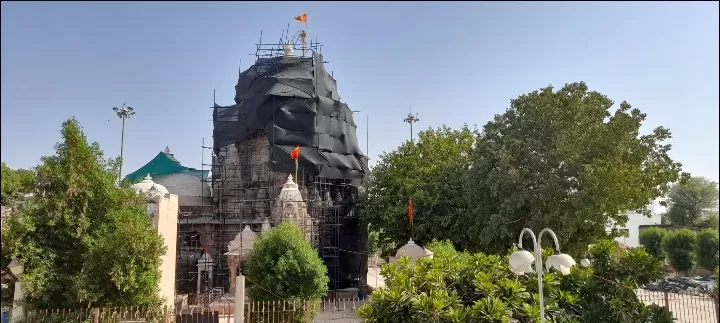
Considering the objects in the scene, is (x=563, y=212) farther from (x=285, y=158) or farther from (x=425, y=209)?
(x=285, y=158)

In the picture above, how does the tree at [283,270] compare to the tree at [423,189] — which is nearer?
the tree at [283,270]

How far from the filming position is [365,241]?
101 feet

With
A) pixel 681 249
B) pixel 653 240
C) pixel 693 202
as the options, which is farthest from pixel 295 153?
pixel 693 202

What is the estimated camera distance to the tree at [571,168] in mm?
18312

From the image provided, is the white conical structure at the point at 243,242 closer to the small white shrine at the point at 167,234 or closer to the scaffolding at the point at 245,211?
the scaffolding at the point at 245,211

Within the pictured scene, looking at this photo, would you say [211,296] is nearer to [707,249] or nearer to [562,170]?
[562,170]

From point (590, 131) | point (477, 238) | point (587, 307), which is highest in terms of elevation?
point (590, 131)

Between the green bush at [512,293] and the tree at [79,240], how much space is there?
7049mm

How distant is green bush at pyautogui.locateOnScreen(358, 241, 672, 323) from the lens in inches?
425

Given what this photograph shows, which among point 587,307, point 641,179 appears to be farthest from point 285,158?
point 587,307

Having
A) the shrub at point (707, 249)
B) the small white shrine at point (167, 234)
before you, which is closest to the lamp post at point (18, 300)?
the small white shrine at point (167, 234)

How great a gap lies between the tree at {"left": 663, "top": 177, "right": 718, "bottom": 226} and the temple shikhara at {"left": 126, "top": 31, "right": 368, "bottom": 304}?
3332cm

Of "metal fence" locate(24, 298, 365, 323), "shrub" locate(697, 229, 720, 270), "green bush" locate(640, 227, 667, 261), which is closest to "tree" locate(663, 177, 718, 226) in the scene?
"green bush" locate(640, 227, 667, 261)

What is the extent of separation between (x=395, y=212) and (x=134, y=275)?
557 inches
